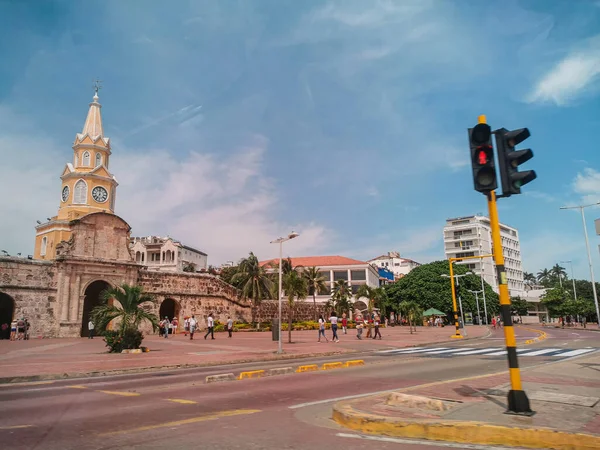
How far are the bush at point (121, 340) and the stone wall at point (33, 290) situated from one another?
13.4m

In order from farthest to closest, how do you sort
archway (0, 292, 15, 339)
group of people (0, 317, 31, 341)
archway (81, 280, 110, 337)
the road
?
archway (81, 280, 110, 337)
archway (0, 292, 15, 339)
group of people (0, 317, 31, 341)
the road

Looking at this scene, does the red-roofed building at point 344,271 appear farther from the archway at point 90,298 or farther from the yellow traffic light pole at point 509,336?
the yellow traffic light pole at point 509,336

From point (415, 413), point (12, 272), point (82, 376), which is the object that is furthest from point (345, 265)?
point (415, 413)

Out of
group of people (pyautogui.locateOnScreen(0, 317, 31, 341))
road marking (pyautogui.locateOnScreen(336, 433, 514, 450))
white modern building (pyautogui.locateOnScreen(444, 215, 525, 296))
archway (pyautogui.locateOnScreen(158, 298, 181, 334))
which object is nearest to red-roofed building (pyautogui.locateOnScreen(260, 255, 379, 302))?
white modern building (pyautogui.locateOnScreen(444, 215, 525, 296))

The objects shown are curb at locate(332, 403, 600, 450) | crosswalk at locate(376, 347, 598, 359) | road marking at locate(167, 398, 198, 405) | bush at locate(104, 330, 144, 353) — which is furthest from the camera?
bush at locate(104, 330, 144, 353)

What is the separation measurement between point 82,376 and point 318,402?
8.33 meters

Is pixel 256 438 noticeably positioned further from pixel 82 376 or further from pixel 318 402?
pixel 82 376

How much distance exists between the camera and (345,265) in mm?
86500

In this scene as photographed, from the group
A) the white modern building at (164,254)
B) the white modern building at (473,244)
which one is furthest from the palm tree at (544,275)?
the white modern building at (164,254)

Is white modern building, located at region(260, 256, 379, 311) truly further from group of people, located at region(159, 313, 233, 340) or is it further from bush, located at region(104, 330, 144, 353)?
bush, located at region(104, 330, 144, 353)

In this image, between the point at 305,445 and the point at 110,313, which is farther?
the point at 110,313

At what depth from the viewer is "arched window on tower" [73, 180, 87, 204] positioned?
137ft

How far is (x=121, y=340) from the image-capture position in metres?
20.2

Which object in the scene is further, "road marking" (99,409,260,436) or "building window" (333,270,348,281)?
"building window" (333,270,348,281)
